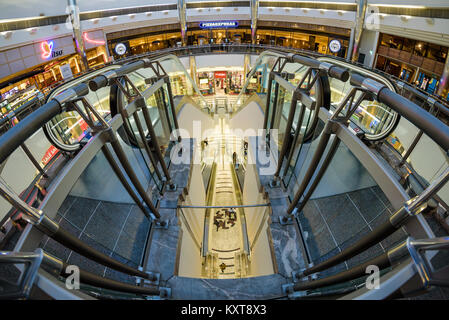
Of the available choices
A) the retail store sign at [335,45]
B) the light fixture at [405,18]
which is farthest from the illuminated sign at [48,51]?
the light fixture at [405,18]

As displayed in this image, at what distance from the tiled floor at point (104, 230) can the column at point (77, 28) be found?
18.3m

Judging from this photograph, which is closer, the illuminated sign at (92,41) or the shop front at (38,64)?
the shop front at (38,64)

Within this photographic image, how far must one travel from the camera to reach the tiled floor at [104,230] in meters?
3.61

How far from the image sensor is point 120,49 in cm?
2055

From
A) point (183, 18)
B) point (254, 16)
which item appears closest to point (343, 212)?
point (254, 16)

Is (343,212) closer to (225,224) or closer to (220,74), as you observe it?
(225,224)

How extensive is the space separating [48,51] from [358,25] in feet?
71.3

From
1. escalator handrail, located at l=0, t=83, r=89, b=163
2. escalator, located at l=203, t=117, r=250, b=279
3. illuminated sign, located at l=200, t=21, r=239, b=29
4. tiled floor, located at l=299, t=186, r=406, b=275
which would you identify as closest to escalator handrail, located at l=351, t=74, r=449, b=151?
tiled floor, located at l=299, t=186, r=406, b=275

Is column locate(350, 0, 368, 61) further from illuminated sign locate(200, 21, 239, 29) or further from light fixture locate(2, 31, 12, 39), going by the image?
light fixture locate(2, 31, 12, 39)

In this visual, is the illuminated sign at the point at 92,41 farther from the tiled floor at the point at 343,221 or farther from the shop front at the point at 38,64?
the tiled floor at the point at 343,221

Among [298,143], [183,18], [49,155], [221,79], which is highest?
[183,18]

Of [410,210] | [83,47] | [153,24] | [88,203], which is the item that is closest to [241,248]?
[88,203]

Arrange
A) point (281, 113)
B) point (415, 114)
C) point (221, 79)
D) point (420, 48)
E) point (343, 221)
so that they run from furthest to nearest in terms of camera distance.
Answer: point (221, 79) → point (420, 48) → point (281, 113) → point (343, 221) → point (415, 114)
